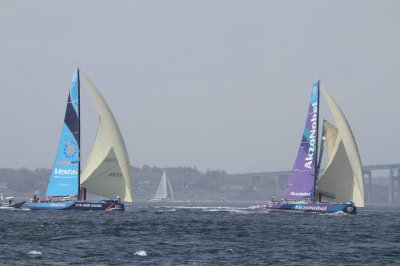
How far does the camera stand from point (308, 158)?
285 feet

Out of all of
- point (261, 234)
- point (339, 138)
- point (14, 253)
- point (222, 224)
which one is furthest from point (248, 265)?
point (339, 138)

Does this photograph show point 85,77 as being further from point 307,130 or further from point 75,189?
point 307,130

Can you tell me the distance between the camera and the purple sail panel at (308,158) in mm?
85938

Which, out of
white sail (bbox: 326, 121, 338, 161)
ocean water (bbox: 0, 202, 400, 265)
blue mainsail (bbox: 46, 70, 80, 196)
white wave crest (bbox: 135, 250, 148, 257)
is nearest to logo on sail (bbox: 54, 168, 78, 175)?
blue mainsail (bbox: 46, 70, 80, 196)

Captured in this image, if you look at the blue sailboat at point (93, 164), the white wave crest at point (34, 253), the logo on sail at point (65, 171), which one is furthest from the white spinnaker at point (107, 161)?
the white wave crest at point (34, 253)

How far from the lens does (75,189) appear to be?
85.9 m

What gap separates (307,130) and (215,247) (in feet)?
130

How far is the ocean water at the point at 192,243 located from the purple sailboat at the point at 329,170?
1256 centimetres

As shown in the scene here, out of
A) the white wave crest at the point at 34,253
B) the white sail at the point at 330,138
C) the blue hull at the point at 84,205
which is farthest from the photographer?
the white sail at the point at 330,138

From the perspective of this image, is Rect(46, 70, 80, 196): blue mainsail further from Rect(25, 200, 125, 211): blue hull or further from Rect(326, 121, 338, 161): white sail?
Rect(326, 121, 338, 161): white sail

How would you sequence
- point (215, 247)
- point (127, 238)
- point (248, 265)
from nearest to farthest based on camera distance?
point (248, 265), point (215, 247), point (127, 238)

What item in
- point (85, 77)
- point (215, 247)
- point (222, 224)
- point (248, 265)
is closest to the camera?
point (248, 265)

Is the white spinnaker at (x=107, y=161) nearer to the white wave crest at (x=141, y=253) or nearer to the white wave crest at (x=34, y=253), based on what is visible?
the white wave crest at (x=141, y=253)

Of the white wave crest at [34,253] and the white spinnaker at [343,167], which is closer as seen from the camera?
the white wave crest at [34,253]
